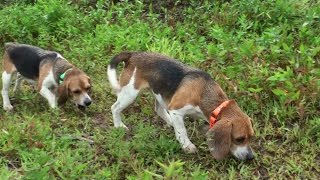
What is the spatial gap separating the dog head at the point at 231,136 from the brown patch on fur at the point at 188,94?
1.49ft

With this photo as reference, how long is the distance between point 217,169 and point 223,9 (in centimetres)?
403

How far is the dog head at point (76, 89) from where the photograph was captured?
714 cm

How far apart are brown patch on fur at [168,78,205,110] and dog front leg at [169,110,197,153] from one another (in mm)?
87

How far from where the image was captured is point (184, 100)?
598cm

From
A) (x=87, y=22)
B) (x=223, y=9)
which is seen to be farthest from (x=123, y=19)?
(x=223, y=9)

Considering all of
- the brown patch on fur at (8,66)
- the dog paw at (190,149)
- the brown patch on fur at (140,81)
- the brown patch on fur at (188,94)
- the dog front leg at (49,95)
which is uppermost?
the brown patch on fur at (188,94)

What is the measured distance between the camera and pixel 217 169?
583 cm

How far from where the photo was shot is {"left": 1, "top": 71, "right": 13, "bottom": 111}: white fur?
296 inches

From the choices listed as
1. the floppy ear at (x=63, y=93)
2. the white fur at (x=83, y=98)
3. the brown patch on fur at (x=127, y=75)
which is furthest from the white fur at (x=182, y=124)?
the floppy ear at (x=63, y=93)

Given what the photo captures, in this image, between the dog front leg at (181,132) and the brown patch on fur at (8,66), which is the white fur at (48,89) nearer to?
the brown patch on fur at (8,66)

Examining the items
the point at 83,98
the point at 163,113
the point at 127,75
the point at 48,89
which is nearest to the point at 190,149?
the point at 163,113

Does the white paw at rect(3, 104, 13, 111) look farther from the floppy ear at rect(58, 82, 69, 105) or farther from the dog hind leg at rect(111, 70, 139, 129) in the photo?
the dog hind leg at rect(111, 70, 139, 129)

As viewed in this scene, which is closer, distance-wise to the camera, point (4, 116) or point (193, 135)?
point (193, 135)

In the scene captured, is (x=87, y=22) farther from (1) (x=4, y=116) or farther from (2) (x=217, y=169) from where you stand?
(2) (x=217, y=169)
